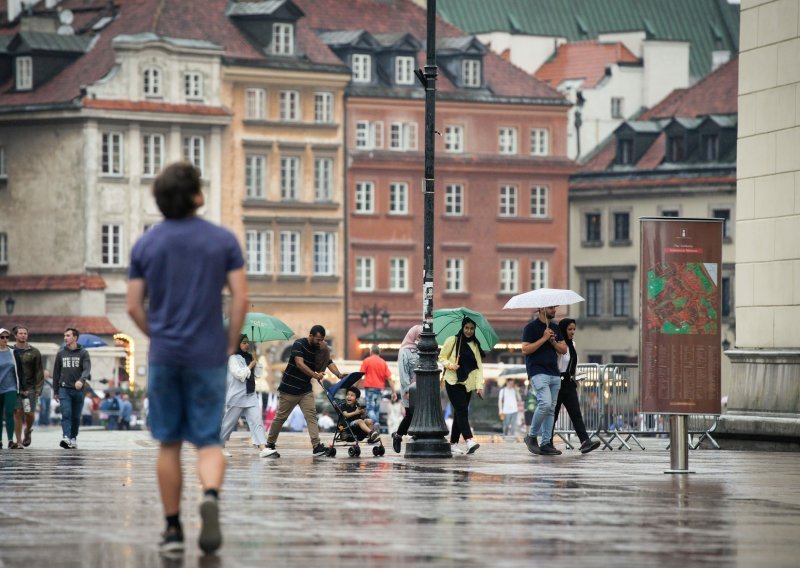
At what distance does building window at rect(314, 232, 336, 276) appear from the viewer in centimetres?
8856

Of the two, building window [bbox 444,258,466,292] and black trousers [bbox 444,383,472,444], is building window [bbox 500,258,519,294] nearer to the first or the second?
building window [bbox 444,258,466,292]

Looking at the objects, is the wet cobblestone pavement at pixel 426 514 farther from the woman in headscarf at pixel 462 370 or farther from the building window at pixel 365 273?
the building window at pixel 365 273

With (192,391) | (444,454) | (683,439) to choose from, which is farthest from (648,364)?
(192,391)

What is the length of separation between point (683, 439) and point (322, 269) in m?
67.7

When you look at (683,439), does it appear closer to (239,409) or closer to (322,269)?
(239,409)

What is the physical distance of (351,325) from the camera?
88438 millimetres

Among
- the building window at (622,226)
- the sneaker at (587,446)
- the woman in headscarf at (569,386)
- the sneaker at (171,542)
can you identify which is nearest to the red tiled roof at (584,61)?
the building window at (622,226)

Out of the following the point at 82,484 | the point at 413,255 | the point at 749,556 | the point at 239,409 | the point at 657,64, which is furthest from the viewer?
the point at 657,64

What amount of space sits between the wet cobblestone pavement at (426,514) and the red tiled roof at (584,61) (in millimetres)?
80780

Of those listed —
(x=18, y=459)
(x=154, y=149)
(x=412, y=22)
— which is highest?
(x=412, y=22)

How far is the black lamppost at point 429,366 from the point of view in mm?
25266

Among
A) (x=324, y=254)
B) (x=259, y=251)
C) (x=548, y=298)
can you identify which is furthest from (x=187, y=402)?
(x=324, y=254)

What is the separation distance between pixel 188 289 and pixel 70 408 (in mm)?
18807

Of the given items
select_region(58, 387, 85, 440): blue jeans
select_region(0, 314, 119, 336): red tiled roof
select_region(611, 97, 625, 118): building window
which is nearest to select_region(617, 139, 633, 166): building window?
select_region(611, 97, 625, 118): building window
